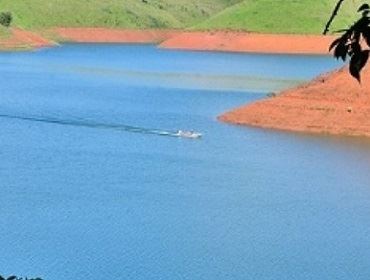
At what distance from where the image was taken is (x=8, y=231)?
18969 mm

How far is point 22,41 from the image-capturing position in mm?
91750

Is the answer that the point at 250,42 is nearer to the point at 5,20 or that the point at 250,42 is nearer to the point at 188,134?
the point at 5,20

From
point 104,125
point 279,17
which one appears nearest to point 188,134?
point 104,125

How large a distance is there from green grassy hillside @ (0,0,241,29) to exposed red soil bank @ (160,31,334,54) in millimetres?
17271

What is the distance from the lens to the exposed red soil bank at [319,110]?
3956 centimetres

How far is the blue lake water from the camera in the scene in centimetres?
1714

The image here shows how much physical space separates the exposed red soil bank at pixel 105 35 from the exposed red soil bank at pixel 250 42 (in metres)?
11.5

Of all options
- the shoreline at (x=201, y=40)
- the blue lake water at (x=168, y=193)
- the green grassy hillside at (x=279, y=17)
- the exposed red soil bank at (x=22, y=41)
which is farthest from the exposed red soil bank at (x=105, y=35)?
the blue lake water at (x=168, y=193)

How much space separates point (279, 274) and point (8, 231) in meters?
5.53

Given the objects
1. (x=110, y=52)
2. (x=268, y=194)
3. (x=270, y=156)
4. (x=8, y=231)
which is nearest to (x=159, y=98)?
(x=270, y=156)

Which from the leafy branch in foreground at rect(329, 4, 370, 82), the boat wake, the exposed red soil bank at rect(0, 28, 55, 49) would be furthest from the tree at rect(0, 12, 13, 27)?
the leafy branch in foreground at rect(329, 4, 370, 82)

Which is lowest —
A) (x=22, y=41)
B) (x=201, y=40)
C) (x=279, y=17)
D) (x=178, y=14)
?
(x=22, y=41)

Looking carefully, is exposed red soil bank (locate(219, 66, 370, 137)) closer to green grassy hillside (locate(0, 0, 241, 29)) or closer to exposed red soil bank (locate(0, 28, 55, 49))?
exposed red soil bank (locate(0, 28, 55, 49))

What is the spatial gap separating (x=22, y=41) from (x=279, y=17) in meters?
27.7
